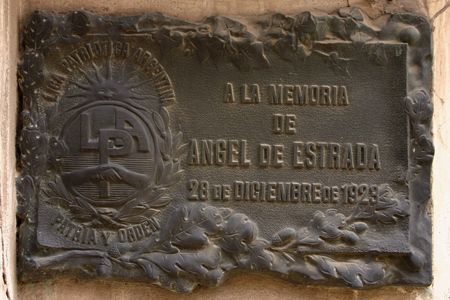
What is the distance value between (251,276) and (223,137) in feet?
2.45

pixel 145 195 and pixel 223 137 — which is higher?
pixel 223 137

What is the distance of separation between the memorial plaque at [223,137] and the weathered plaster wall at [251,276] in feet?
0.29

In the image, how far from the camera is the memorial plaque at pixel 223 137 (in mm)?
2375

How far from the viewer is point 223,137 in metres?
2.42

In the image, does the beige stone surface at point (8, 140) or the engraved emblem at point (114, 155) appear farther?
the engraved emblem at point (114, 155)

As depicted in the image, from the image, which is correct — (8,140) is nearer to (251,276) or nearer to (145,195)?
(145,195)

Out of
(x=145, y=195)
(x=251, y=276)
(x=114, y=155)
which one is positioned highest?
(x=114, y=155)

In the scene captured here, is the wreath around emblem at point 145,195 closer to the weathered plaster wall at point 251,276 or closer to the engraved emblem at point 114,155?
the engraved emblem at point 114,155

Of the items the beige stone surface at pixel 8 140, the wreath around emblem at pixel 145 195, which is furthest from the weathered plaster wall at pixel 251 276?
the wreath around emblem at pixel 145 195

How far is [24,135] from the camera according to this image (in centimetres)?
241

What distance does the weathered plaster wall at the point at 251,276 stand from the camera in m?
2.39

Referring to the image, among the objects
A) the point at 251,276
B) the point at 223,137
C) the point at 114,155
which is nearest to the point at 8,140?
the point at 114,155

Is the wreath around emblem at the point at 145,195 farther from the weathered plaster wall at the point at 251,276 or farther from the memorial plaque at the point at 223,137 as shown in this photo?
the weathered plaster wall at the point at 251,276

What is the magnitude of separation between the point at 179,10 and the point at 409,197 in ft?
5.13
